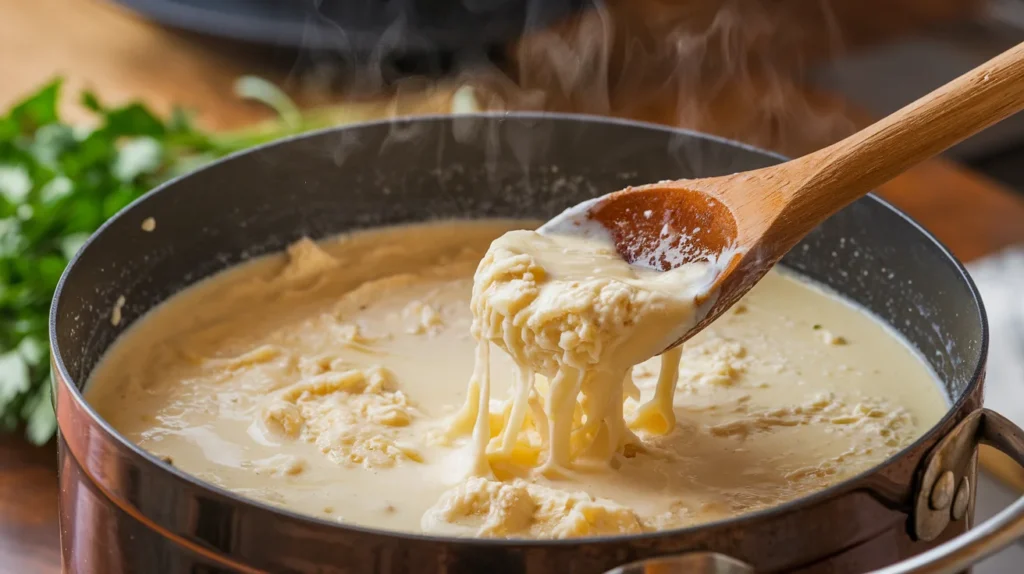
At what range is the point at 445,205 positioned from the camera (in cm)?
184

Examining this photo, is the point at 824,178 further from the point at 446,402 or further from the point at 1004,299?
the point at 1004,299

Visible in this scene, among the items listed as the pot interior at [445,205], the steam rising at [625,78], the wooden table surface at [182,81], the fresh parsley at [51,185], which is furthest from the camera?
the steam rising at [625,78]

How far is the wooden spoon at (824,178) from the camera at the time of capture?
1206mm

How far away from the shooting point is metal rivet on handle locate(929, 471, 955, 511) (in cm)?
102

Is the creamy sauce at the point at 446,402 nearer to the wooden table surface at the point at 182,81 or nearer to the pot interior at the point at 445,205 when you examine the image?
the pot interior at the point at 445,205

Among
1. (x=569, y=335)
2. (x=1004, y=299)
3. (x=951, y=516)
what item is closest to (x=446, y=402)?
(x=569, y=335)

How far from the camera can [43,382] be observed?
163cm

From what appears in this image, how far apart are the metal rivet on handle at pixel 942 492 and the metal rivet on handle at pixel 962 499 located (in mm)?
20

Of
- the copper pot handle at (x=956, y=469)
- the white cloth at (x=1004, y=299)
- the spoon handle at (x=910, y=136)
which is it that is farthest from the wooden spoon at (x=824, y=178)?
the white cloth at (x=1004, y=299)

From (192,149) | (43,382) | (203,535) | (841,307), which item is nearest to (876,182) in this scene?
(841,307)

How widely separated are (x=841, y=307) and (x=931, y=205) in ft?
2.09

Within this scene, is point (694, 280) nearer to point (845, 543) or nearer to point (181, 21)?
point (845, 543)

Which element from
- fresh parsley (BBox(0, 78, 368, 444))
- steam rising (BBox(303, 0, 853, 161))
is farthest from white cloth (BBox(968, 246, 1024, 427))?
fresh parsley (BBox(0, 78, 368, 444))

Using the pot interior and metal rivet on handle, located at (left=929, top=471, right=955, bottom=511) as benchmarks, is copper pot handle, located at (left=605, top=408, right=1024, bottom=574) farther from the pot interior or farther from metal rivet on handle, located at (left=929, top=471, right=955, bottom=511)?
the pot interior
